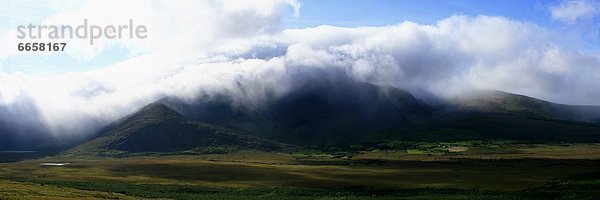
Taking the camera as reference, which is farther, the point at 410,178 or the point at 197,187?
the point at 410,178

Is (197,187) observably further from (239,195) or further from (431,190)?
(431,190)

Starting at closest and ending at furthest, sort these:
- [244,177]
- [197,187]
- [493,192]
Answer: [493,192], [197,187], [244,177]

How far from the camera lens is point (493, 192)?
393ft

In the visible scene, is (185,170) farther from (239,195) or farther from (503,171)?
(503,171)

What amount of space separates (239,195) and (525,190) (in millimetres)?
58722

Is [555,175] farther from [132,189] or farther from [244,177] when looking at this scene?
[132,189]

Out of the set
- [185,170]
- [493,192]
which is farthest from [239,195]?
[185,170]

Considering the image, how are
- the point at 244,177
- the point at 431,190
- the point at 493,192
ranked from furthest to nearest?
the point at 244,177
the point at 431,190
the point at 493,192

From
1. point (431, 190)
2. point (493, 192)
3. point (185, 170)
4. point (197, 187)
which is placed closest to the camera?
point (493, 192)

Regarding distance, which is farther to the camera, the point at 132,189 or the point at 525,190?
the point at 132,189

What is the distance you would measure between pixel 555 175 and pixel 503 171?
783 inches

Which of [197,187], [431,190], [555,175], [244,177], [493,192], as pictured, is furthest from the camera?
[244,177]

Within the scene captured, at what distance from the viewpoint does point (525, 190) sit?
121812 mm

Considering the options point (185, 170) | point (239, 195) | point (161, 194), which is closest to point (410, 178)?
point (239, 195)
